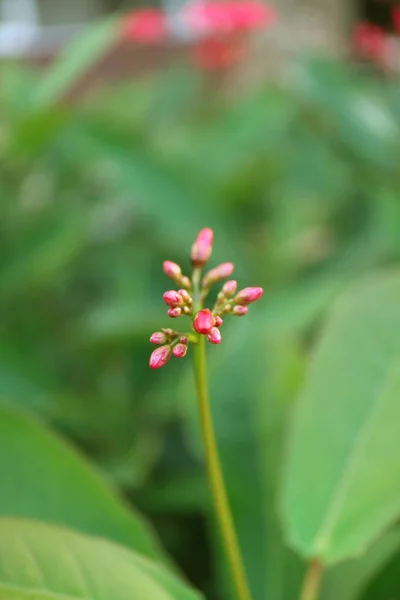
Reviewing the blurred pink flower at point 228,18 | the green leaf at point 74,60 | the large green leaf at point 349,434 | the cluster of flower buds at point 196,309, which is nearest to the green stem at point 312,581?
the large green leaf at point 349,434

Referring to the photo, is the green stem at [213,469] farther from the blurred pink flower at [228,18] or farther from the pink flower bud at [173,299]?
the blurred pink flower at [228,18]

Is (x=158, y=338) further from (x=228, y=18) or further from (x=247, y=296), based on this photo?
(x=228, y=18)

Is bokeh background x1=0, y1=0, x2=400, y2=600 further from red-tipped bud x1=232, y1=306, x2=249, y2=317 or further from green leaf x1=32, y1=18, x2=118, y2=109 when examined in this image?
red-tipped bud x1=232, y1=306, x2=249, y2=317

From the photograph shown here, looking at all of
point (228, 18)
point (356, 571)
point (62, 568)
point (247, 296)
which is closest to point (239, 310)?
point (247, 296)

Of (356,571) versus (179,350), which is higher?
(179,350)

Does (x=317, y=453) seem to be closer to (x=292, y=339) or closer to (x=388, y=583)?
(x=388, y=583)

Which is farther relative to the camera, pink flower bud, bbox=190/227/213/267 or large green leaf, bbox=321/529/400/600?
large green leaf, bbox=321/529/400/600

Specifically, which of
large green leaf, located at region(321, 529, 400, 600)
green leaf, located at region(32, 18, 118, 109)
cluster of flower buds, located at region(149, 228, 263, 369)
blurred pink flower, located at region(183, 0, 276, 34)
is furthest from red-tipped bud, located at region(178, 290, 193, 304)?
blurred pink flower, located at region(183, 0, 276, 34)
